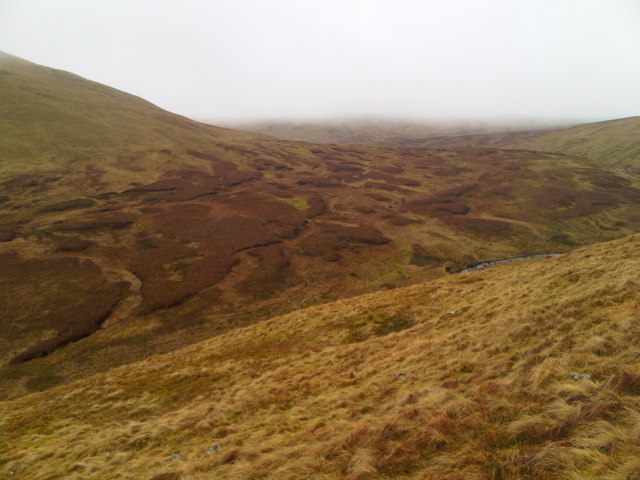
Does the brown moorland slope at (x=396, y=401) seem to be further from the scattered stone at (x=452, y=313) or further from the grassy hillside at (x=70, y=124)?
the grassy hillside at (x=70, y=124)

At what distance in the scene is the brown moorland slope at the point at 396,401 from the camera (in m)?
6.86

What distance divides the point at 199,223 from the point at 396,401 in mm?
59821

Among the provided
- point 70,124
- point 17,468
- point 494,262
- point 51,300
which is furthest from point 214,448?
point 70,124

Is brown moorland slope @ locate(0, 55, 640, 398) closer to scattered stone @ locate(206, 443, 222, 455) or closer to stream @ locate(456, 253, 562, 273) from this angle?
stream @ locate(456, 253, 562, 273)

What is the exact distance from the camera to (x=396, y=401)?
11086mm

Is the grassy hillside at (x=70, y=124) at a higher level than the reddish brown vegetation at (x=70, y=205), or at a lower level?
higher

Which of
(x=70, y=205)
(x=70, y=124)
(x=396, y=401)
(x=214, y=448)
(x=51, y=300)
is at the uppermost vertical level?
(x=70, y=124)

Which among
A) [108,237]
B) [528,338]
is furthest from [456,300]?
[108,237]

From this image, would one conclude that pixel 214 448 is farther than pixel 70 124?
No

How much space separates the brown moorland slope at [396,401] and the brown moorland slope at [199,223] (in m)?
11.2

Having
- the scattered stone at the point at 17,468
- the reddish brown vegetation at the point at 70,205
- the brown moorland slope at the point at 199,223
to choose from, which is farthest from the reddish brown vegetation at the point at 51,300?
the reddish brown vegetation at the point at 70,205

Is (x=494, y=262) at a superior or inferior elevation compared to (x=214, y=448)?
inferior

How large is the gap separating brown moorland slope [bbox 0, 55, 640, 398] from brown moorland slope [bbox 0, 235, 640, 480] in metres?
11.2

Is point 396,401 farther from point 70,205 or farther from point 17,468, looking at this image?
point 70,205
